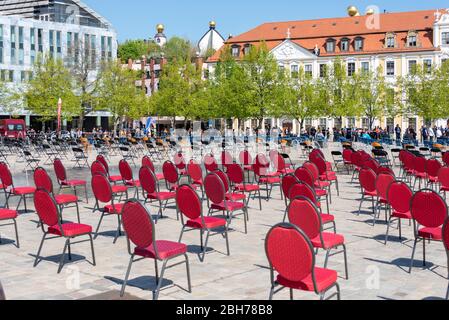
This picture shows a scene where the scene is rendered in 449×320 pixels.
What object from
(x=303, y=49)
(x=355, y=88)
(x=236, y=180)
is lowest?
(x=236, y=180)

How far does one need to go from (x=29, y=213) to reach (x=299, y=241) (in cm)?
872

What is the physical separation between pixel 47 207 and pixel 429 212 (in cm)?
483

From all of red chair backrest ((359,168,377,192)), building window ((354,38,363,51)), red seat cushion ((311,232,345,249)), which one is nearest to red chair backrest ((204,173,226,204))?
red seat cushion ((311,232,345,249))

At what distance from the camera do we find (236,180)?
12.3 m

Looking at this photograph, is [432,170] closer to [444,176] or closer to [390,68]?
[444,176]

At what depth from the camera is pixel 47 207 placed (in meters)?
7.62

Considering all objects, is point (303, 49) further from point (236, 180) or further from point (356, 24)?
point (236, 180)

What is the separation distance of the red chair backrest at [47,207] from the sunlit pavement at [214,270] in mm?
666

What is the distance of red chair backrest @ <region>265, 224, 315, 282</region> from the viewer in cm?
509

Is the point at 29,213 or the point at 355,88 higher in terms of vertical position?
the point at 355,88

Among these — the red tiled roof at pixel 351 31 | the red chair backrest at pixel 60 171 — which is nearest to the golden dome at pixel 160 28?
the red tiled roof at pixel 351 31

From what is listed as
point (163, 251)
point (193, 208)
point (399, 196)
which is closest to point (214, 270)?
point (193, 208)

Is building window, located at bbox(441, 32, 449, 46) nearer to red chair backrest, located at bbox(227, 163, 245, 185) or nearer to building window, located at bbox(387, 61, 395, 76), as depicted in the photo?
building window, located at bbox(387, 61, 395, 76)
